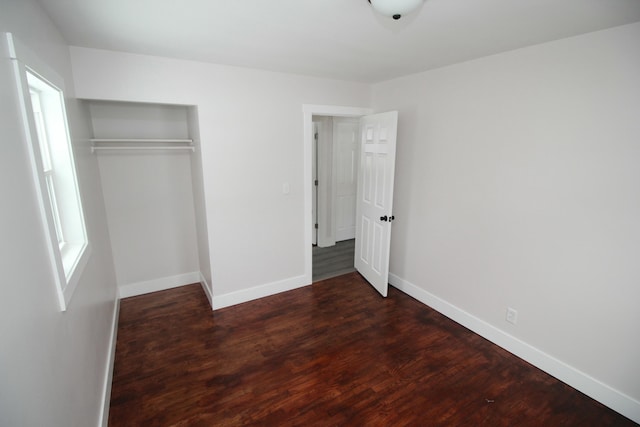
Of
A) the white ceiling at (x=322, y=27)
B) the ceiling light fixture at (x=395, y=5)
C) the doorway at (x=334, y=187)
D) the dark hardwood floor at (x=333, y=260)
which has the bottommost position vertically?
the dark hardwood floor at (x=333, y=260)

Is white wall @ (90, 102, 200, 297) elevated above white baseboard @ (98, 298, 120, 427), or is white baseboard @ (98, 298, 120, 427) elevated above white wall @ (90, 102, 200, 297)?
white wall @ (90, 102, 200, 297)

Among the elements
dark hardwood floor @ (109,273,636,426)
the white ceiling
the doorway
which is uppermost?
the white ceiling

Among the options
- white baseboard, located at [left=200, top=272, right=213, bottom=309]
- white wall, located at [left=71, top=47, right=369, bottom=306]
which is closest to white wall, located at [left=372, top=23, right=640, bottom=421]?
white wall, located at [left=71, top=47, right=369, bottom=306]

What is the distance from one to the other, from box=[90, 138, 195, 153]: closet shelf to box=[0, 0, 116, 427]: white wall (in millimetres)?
1095

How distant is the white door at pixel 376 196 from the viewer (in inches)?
124

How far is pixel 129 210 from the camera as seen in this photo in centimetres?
321

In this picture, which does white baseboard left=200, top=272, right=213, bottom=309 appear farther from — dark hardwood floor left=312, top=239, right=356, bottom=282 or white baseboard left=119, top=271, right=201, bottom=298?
dark hardwood floor left=312, top=239, right=356, bottom=282

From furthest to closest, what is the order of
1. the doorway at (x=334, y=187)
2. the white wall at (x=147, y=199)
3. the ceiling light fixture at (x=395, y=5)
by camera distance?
the doorway at (x=334, y=187) → the white wall at (x=147, y=199) → the ceiling light fixture at (x=395, y=5)

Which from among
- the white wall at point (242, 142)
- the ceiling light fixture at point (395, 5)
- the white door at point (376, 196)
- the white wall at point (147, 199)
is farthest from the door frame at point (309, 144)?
the ceiling light fixture at point (395, 5)

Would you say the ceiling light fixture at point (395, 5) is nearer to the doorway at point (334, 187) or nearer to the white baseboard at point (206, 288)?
the white baseboard at point (206, 288)

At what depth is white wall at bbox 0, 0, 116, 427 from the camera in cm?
90

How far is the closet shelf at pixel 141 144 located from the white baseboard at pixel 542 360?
302 centimetres

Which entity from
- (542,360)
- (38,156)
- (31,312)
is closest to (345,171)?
(542,360)

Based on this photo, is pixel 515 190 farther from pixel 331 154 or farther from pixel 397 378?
pixel 331 154
